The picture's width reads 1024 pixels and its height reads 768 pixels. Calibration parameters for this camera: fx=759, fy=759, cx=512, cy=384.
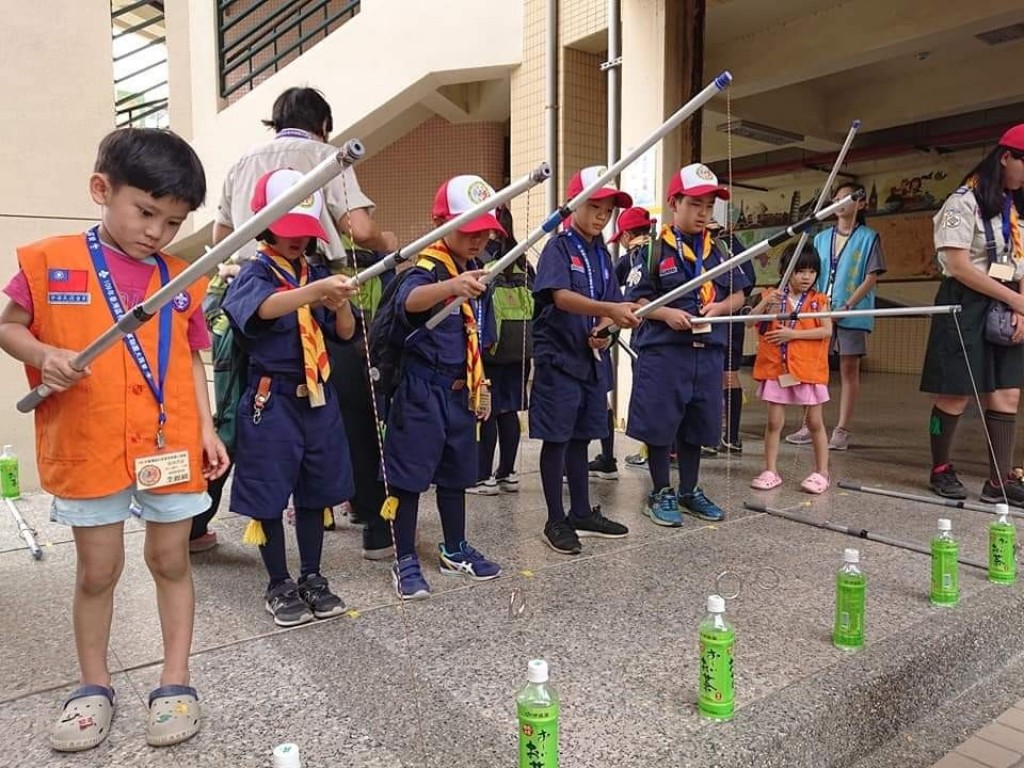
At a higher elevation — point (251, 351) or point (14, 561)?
point (251, 351)

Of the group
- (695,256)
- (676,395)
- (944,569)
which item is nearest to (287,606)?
(676,395)

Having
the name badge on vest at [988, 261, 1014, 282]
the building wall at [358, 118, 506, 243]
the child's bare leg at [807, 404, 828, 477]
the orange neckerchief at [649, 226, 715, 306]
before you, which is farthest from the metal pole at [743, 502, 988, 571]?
the building wall at [358, 118, 506, 243]

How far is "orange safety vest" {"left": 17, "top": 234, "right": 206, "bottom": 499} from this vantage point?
171 centimetres

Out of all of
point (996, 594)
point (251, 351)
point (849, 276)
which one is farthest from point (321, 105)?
point (849, 276)

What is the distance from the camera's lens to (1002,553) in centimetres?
281

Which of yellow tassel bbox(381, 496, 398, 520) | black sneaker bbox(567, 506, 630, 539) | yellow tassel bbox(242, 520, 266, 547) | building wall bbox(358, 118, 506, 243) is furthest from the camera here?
building wall bbox(358, 118, 506, 243)

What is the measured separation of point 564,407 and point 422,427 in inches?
30.1

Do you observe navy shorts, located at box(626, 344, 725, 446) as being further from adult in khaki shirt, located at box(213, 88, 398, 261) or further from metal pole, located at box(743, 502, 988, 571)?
adult in khaki shirt, located at box(213, 88, 398, 261)

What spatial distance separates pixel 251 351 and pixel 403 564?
0.95 metres

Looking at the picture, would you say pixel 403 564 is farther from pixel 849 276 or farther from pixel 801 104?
pixel 801 104

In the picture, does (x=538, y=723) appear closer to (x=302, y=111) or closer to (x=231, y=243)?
(x=231, y=243)

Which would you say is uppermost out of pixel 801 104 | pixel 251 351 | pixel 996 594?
pixel 801 104

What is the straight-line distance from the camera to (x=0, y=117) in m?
4.67

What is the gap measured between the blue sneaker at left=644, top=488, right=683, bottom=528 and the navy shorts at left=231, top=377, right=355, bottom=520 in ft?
5.55
